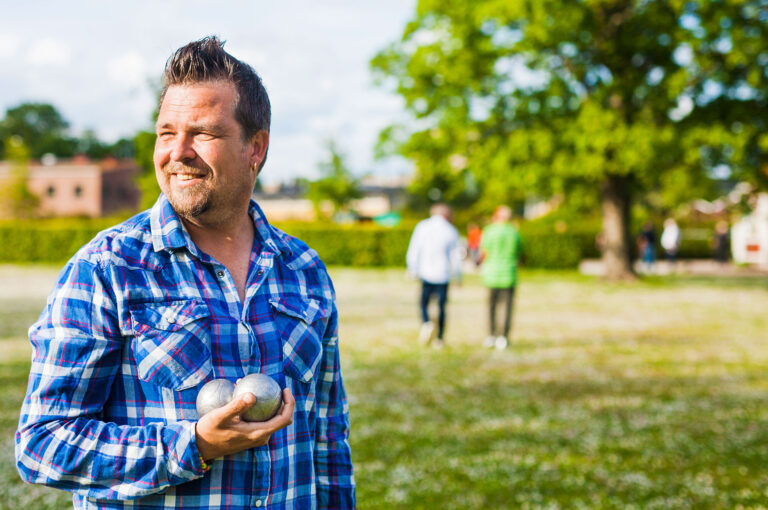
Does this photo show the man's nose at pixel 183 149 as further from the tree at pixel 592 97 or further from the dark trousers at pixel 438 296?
the tree at pixel 592 97

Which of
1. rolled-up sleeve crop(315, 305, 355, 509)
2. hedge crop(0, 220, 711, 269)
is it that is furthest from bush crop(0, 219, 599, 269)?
rolled-up sleeve crop(315, 305, 355, 509)

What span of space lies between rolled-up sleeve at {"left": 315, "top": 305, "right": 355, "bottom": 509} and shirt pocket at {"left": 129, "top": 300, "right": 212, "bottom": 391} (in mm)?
575

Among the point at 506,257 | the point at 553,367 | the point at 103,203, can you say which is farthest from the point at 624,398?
the point at 103,203

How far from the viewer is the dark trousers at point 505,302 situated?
11.3 metres

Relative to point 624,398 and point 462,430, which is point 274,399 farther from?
point 624,398

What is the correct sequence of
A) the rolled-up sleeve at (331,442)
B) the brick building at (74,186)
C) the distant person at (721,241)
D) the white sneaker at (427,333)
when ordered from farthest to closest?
the brick building at (74,186) → the distant person at (721,241) → the white sneaker at (427,333) → the rolled-up sleeve at (331,442)

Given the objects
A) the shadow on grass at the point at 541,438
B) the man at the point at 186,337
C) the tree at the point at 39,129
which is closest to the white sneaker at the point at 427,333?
the shadow on grass at the point at 541,438

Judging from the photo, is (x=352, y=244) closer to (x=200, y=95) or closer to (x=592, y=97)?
(x=592, y=97)

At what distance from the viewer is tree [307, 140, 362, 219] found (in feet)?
195

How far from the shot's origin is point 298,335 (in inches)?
81.9

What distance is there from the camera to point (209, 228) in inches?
82.0

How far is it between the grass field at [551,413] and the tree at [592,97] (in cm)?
840

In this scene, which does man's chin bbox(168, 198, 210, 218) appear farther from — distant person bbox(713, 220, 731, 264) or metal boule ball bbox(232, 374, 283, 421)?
distant person bbox(713, 220, 731, 264)

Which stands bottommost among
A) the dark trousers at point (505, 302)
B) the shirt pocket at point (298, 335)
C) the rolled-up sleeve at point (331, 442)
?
the dark trousers at point (505, 302)
